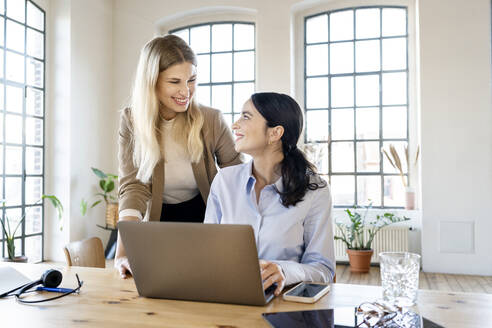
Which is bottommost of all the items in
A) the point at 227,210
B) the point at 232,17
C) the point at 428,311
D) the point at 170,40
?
the point at 428,311

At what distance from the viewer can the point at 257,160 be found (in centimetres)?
179

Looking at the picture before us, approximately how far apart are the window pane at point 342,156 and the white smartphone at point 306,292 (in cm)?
476

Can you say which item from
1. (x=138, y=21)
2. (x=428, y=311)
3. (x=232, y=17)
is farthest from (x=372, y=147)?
(x=428, y=311)

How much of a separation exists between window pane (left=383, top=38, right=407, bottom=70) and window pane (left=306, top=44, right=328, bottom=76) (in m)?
0.76

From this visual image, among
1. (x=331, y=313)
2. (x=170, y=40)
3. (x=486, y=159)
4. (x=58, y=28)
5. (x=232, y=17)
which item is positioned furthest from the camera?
(x=232, y=17)

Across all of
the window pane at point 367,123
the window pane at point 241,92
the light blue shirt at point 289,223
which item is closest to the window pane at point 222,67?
the window pane at point 241,92

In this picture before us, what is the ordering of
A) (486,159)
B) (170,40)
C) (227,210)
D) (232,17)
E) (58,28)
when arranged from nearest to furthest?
1. (227,210)
2. (170,40)
3. (486,159)
4. (58,28)
5. (232,17)

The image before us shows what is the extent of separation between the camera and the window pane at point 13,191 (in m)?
4.88

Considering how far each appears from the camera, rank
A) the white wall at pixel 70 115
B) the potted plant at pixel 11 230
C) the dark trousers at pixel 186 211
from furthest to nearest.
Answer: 1. the white wall at pixel 70 115
2. the potted plant at pixel 11 230
3. the dark trousers at pixel 186 211

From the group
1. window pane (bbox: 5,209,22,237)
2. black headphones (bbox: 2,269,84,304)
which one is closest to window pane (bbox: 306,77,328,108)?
window pane (bbox: 5,209,22,237)

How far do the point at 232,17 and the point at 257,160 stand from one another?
485 centimetres

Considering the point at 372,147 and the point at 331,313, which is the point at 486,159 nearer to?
the point at 372,147

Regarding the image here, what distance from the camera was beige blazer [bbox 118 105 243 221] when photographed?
1.91 metres

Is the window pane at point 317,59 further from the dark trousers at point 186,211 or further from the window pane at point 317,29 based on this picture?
the dark trousers at point 186,211
